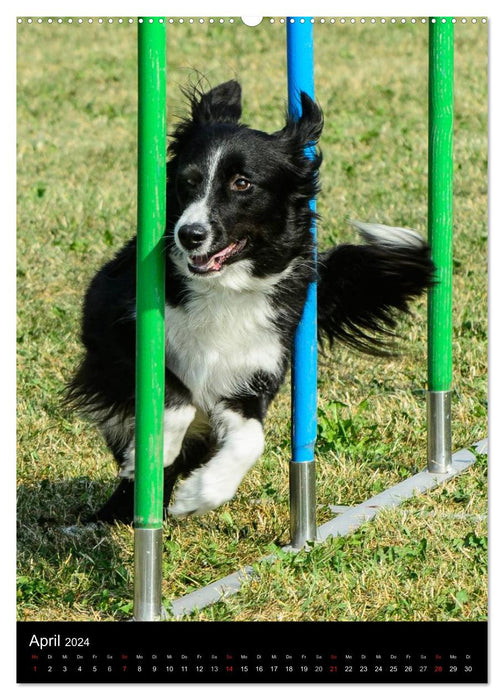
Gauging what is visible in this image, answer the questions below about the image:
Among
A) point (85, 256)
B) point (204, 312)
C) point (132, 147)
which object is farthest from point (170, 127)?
point (132, 147)

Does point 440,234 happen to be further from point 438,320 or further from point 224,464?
point 224,464

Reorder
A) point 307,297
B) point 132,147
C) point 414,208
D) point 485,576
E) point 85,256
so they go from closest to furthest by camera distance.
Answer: point 485,576
point 307,297
point 85,256
point 414,208
point 132,147

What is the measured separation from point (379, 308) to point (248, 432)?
101 cm

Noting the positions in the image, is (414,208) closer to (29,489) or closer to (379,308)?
(379,308)

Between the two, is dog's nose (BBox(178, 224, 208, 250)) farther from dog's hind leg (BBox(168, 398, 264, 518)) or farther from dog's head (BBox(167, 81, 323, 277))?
dog's hind leg (BBox(168, 398, 264, 518))

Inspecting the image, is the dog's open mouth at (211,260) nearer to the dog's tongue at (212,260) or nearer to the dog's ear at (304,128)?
the dog's tongue at (212,260)

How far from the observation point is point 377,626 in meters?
3.06

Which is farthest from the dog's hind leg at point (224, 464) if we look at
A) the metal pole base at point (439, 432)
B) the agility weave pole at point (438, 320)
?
the metal pole base at point (439, 432)

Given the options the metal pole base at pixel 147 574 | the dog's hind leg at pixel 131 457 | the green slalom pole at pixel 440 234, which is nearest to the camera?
the metal pole base at pixel 147 574

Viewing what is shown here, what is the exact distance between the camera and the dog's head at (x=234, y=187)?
3.44 metres

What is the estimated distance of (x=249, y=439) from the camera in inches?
141

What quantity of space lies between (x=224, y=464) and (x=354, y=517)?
0.80 meters

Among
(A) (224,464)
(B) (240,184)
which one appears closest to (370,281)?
(B) (240,184)

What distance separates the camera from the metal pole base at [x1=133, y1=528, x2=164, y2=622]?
3.07 metres
